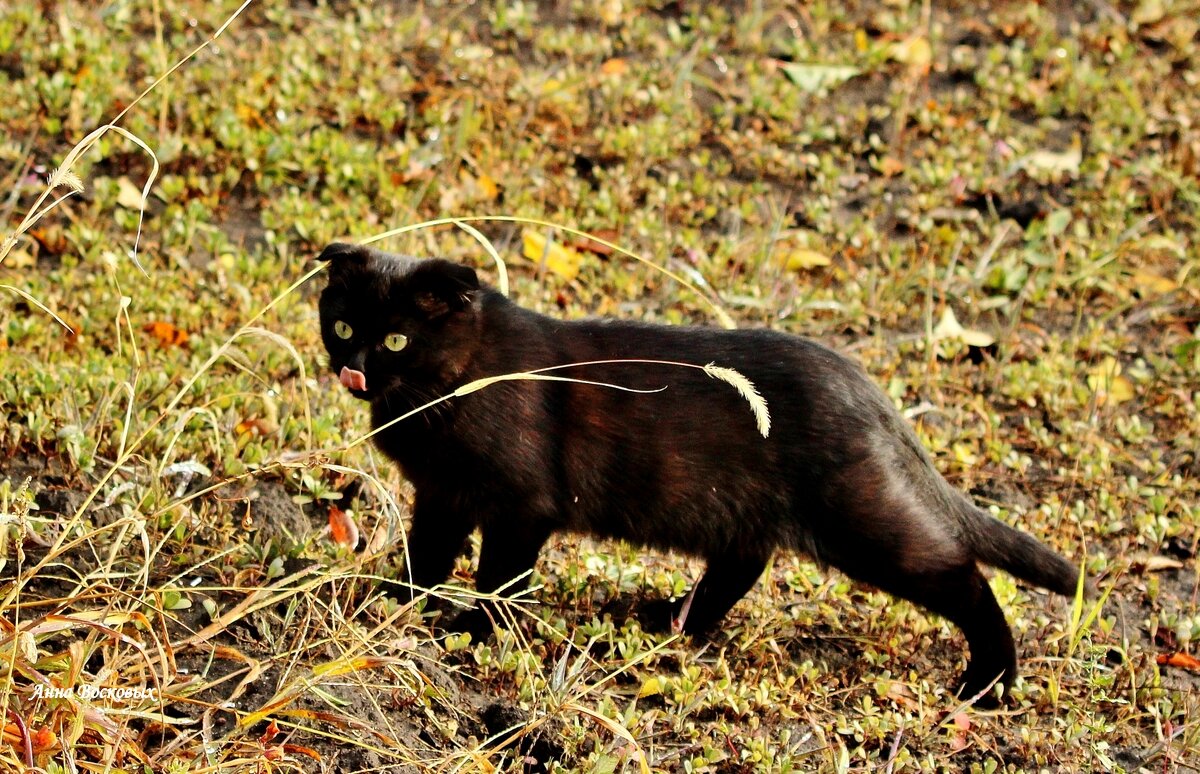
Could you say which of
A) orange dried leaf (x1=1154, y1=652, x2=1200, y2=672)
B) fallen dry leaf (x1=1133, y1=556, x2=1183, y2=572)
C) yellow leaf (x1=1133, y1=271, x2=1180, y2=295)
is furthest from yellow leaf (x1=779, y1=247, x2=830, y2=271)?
orange dried leaf (x1=1154, y1=652, x2=1200, y2=672)

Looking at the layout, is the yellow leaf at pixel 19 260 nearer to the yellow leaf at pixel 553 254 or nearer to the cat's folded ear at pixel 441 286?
the yellow leaf at pixel 553 254

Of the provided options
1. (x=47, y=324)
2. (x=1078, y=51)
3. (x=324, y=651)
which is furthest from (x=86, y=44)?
(x=1078, y=51)

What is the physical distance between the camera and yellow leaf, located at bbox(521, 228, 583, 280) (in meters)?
5.79

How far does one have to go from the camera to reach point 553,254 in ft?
19.2

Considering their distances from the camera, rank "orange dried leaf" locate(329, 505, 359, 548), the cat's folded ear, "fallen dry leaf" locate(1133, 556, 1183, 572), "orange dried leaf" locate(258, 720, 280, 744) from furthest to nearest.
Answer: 1. "fallen dry leaf" locate(1133, 556, 1183, 572)
2. "orange dried leaf" locate(329, 505, 359, 548)
3. the cat's folded ear
4. "orange dried leaf" locate(258, 720, 280, 744)

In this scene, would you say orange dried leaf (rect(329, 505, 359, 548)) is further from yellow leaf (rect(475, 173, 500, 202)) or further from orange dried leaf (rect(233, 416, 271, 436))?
yellow leaf (rect(475, 173, 500, 202))

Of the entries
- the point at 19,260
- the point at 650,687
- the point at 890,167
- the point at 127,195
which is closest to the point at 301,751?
the point at 650,687

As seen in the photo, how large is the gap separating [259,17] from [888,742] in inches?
195

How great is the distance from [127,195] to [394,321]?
244 cm

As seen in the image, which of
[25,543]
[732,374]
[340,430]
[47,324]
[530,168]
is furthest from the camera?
[530,168]

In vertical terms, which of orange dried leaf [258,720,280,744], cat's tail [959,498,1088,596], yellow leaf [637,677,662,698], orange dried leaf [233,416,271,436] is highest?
orange dried leaf [233,416,271,436]

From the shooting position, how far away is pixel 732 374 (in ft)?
11.1

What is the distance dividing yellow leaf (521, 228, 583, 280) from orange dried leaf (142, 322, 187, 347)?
1.47 m

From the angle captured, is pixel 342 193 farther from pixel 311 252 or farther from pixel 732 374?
pixel 732 374
